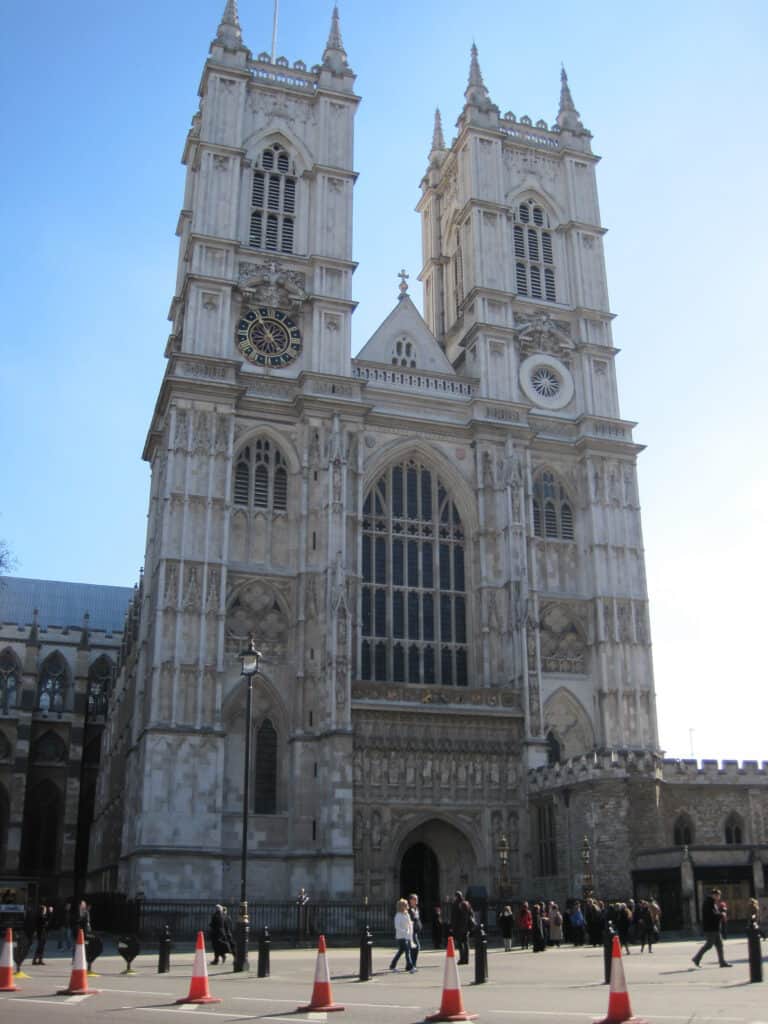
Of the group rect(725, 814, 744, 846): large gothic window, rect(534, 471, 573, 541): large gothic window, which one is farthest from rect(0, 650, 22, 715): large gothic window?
rect(725, 814, 744, 846): large gothic window

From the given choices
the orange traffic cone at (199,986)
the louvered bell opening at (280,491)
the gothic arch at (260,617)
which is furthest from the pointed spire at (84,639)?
the orange traffic cone at (199,986)

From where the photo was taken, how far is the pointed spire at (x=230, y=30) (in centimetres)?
4762

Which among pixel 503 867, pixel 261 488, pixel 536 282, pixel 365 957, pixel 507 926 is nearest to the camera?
pixel 365 957

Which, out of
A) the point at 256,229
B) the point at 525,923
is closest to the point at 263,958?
the point at 525,923

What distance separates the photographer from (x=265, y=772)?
37625 millimetres

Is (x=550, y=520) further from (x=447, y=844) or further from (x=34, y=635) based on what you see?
(x=34, y=635)

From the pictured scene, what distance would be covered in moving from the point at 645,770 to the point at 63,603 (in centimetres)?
5147

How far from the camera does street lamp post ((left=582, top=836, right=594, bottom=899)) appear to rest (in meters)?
31.9

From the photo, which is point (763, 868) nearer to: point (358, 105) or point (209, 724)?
point (209, 724)

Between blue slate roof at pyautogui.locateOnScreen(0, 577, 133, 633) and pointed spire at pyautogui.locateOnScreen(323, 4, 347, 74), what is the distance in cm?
3945

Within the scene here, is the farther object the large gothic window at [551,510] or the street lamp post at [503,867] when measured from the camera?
the large gothic window at [551,510]

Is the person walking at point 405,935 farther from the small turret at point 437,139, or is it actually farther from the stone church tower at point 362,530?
the small turret at point 437,139

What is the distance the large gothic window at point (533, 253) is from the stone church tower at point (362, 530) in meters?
0.12

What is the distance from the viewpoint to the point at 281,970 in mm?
20719
